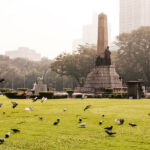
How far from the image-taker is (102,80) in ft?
130

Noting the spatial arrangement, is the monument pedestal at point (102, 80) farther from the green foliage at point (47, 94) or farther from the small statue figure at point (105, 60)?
the green foliage at point (47, 94)

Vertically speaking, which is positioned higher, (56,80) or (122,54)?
(122,54)

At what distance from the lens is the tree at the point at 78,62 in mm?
52781

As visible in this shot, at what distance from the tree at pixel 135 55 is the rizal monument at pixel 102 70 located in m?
10.9

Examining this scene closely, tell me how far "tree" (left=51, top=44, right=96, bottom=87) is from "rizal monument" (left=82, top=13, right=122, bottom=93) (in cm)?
1159

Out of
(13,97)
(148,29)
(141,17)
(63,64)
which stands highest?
(141,17)

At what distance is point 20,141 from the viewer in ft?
17.9

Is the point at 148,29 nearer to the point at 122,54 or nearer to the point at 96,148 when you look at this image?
the point at 122,54

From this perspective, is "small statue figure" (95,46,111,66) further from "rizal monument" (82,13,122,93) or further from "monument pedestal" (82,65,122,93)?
"monument pedestal" (82,65,122,93)

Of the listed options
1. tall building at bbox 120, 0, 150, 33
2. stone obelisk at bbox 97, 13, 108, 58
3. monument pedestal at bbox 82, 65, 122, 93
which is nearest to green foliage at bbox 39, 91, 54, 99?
monument pedestal at bbox 82, 65, 122, 93

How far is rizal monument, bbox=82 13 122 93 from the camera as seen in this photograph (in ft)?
129

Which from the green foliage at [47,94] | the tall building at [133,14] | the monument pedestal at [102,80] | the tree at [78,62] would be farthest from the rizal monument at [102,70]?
the tall building at [133,14]

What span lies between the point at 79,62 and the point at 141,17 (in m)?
127

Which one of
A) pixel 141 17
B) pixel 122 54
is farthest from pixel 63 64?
pixel 141 17
